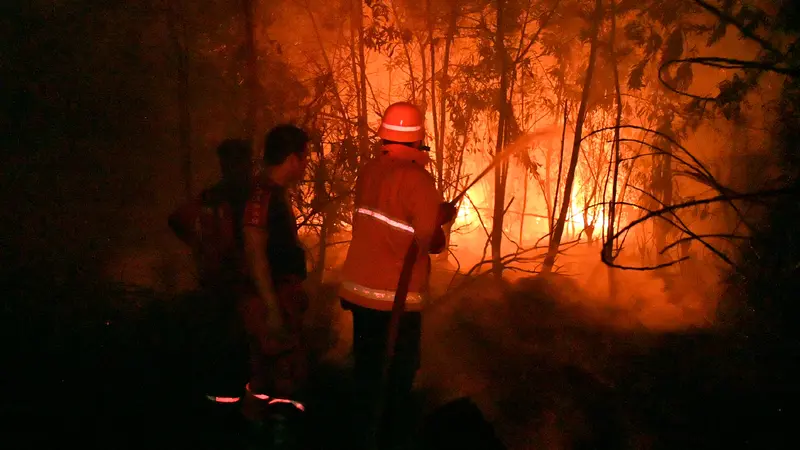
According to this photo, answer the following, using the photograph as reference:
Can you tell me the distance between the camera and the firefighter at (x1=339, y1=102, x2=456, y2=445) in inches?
104

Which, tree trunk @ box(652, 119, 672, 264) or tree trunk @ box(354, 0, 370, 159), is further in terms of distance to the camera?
tree trunk @ box(652, 119, 672, 264)

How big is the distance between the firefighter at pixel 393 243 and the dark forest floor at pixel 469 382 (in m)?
0.68

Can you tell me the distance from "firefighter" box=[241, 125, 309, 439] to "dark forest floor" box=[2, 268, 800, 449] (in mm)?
342

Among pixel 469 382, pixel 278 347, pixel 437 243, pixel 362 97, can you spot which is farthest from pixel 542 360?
pixel 362 97

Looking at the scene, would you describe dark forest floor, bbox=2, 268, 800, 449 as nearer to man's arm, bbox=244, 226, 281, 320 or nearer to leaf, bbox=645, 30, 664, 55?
man's arm, bbox=244, 226, 281, 320

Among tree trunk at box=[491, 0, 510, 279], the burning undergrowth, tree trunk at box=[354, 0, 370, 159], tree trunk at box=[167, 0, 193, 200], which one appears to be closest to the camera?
the burning undergrowth

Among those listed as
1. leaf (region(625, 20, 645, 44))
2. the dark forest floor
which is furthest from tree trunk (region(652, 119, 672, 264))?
the dark forest floor

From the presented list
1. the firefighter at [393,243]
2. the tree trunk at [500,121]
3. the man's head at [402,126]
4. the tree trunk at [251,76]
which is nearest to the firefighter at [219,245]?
the firefighter at [393,243]

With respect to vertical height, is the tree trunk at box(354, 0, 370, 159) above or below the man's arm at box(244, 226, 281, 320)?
above

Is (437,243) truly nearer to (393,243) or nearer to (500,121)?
(393,243)

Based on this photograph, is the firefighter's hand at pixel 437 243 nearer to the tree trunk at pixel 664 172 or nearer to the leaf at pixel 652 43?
the leaf at pixel 652 43

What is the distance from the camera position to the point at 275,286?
298 cm

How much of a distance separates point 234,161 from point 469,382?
7.39 feet

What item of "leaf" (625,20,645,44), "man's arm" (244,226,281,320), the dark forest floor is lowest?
the dark forest floor
